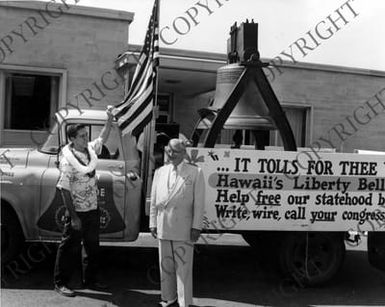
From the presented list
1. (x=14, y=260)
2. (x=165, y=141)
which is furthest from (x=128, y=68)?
(x=14, y=260)

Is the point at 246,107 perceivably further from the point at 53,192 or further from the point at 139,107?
the point at 53,192

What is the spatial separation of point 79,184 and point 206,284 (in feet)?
6.85

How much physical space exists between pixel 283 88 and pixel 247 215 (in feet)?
39.6

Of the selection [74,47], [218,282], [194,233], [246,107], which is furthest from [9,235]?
[74,47]

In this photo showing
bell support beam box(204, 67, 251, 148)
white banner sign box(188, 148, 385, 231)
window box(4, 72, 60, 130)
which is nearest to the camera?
white banner sign box(188, 148, 385, 231)

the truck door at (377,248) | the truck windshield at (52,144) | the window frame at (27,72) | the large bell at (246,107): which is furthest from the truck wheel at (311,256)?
the window frame at (27,72)

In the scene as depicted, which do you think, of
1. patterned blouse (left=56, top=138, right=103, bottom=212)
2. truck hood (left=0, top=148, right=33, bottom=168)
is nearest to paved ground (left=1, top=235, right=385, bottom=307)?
patterned blouse (left=56, top=138, right=103, bottom=212)

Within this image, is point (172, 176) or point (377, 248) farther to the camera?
point (377, 248)

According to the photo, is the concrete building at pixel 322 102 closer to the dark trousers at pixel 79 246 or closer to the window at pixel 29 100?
the window at pixel 29 100

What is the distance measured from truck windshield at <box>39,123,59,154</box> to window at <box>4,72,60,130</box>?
8635 mm

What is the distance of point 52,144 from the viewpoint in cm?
635

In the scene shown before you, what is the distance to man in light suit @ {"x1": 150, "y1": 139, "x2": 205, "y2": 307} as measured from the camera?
16.8 ft

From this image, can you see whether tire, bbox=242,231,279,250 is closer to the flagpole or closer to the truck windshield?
the flagpole

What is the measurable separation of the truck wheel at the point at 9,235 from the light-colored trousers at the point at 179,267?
6.15ft
